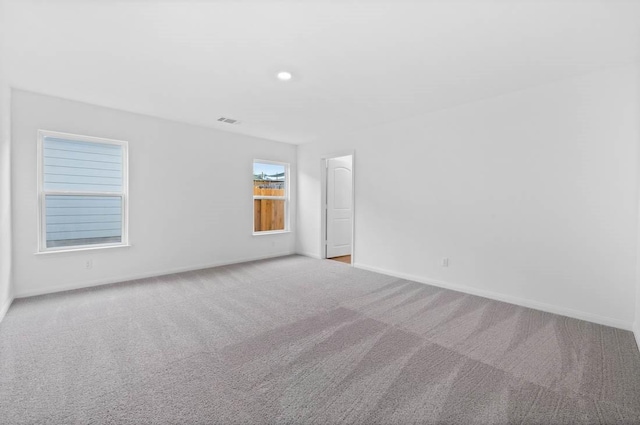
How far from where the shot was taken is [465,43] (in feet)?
7.35

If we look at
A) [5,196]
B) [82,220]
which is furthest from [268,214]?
[5,196]

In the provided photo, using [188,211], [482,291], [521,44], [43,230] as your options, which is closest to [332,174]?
[188,211]

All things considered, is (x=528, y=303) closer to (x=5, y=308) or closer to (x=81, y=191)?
(x=5, y=308)

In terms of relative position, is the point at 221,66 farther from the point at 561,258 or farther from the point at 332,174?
the point at 561,258

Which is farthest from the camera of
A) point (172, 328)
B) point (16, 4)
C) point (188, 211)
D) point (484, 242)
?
point (188, 211)

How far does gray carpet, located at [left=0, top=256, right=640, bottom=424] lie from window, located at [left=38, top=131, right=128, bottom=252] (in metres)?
0.84

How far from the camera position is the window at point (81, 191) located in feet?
11.5

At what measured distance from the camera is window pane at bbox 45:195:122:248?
3.56 metres

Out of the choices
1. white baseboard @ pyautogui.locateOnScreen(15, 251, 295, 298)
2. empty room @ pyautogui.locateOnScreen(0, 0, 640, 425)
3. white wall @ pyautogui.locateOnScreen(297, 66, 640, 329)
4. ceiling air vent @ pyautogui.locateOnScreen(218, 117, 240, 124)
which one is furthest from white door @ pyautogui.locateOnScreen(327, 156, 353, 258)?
ceiling air vent @ pyautogui.locateOnScreen(218, 117, 240, 124)

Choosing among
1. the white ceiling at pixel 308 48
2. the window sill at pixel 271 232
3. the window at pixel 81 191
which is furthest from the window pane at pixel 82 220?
the window sill at pixel 271 232

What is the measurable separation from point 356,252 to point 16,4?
15.1 ft

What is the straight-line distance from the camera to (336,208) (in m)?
5.94

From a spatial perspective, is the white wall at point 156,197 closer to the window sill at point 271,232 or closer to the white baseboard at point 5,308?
the window sill at point 271,232

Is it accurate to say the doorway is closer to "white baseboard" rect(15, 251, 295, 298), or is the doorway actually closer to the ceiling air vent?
"white baseboard" rect(15, 251, 295, 298)
